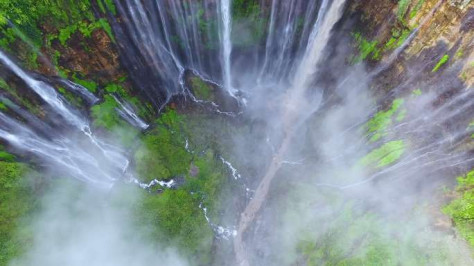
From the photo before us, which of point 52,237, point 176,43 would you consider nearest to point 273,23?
point 176,43

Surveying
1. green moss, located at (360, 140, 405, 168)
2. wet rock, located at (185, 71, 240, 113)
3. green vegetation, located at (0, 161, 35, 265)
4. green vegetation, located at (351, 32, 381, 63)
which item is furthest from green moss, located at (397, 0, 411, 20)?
green vegetation, located at (0, 161, 35, 265)

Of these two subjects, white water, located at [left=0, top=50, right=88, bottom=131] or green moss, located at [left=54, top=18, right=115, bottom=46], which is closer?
white water, located at [left=0, top=50, right=88, bottom=131]

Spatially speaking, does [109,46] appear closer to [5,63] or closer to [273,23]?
[5,63]

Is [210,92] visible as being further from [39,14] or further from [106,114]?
[39,14]

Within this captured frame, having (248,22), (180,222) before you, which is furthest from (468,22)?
(180,222)

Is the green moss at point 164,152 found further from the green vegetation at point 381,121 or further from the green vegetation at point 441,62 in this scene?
the green vegetation at point 441,62

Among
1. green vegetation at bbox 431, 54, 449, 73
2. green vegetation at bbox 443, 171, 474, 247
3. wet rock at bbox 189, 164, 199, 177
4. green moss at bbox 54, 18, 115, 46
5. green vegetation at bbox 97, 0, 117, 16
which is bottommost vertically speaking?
wet rock at bbox 189, 164, 199, 177

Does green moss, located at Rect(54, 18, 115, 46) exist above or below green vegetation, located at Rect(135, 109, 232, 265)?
above

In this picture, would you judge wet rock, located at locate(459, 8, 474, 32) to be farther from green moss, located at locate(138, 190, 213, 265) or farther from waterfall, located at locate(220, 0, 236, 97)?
green moss, located at locate(138, 190, 213, 265)
